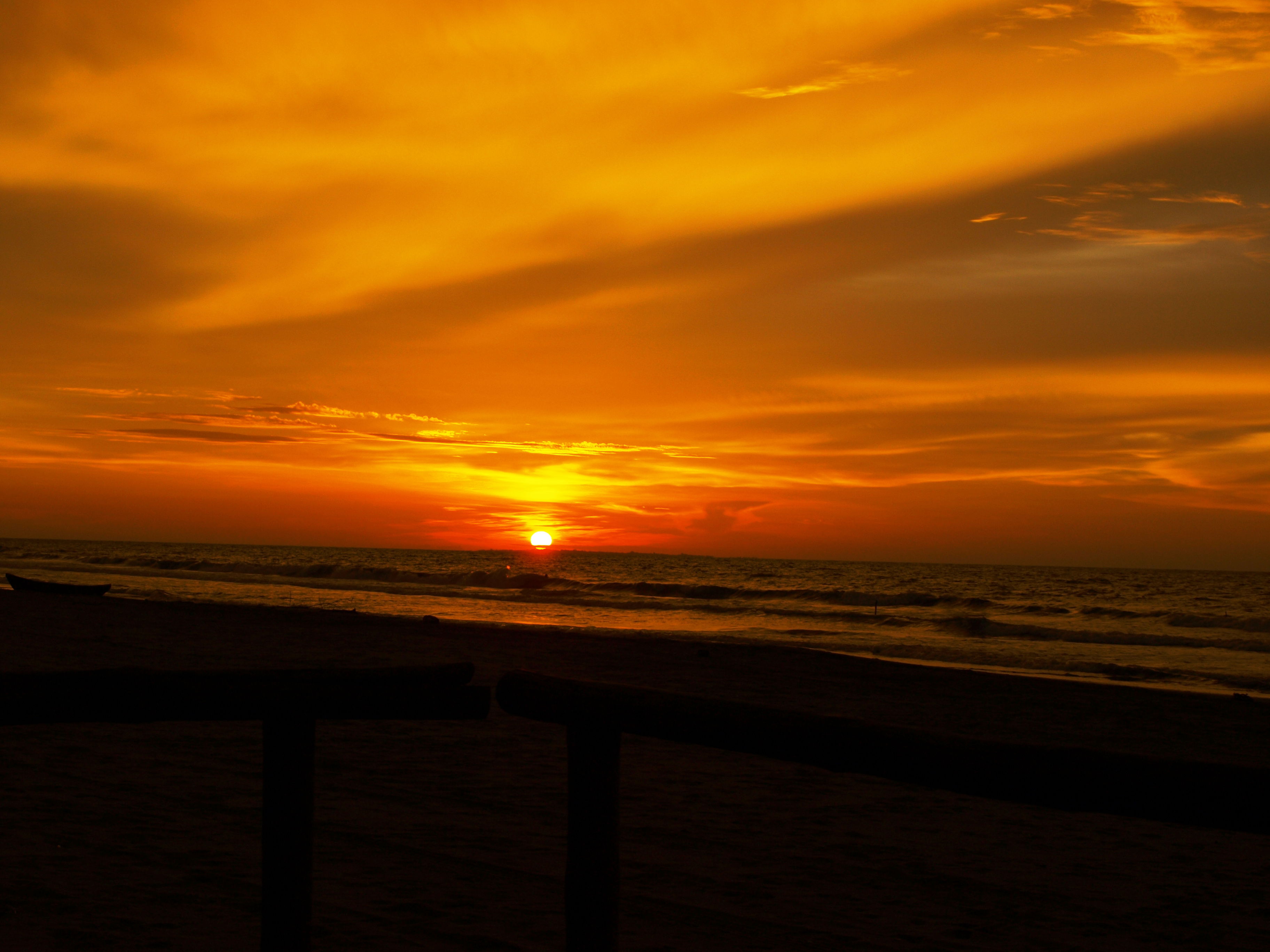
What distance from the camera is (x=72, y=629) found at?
63.0 ft

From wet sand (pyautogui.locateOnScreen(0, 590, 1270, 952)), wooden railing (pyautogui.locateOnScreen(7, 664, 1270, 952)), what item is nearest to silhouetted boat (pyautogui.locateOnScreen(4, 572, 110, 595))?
wet sand (pyautogui.locateOnScreen(0, 590, 1270, 952))

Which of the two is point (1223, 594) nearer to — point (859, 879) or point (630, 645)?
point (630, 645)

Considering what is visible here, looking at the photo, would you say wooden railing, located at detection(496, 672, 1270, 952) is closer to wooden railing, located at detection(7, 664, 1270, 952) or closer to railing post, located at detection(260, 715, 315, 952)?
wooden railing, located at detection(7, 664, 1270, 952)

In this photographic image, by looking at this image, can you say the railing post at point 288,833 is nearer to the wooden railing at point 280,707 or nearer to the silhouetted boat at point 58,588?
the wooden railing at point 280,707

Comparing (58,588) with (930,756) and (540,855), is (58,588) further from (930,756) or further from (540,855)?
(930,756)

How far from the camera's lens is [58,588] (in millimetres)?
31688

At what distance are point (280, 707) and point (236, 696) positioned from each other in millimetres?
151

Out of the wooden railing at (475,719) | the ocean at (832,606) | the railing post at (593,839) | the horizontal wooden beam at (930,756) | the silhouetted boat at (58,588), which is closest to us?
the horizontal wooden beam at (930,756)

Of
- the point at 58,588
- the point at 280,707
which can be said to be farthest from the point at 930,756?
the point at 58,588

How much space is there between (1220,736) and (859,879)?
9.55 metres

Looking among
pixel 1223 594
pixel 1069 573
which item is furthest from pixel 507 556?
pixel 1223 594

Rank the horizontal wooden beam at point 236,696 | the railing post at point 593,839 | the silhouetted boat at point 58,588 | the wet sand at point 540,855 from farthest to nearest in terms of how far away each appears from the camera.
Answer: the silhouetted boat at point 58,588 → the wet sand at point 540,855 → the railing post at point 593,839 → the horizontal wooden beam at point 236,696

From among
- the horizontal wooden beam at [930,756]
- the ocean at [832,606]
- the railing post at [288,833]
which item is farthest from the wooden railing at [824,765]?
the ocean at [832,606]

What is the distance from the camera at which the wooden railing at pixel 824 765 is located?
7.60 feet
